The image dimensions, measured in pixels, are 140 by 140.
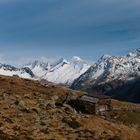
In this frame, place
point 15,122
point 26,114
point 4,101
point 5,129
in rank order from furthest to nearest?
point 4,101 < point 26,114 < point 15,122 < point 5,129

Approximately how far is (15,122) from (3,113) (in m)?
3.83

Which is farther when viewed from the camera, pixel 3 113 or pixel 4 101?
pixel 4 101

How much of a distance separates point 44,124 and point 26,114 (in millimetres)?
4053

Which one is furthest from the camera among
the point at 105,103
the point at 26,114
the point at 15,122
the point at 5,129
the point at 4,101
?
the point at 105,103

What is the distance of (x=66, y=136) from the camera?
5178cm

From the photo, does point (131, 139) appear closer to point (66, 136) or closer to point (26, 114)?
point (66, 136)

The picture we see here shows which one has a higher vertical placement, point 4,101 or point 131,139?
point 4,101

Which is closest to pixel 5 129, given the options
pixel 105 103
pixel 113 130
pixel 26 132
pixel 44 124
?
pixel 26 132

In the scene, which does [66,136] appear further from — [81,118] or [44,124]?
[81,118]

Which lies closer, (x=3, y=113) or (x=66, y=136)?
(x=66, y=136)

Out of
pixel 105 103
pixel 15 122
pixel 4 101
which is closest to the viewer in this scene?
pixel 15 122

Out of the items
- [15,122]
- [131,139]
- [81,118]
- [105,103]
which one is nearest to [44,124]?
[15,122]

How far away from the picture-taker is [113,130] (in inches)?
2365

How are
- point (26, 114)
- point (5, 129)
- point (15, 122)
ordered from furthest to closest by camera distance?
point (26, 114)
point (15, 122)
point (5, 129)
